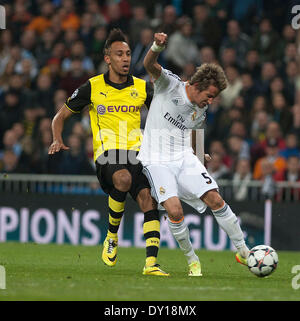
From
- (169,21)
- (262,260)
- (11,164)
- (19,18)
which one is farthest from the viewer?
(19,18)

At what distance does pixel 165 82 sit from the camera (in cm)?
905

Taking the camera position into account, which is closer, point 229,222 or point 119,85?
point 229,222

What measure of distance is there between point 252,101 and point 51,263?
686 cm

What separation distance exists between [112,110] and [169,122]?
0.96 metres

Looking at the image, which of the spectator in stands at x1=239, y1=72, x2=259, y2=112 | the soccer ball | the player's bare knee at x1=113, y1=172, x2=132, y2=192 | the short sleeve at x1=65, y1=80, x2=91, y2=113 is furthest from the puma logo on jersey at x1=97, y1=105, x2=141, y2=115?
the spectator in stands at x1=239, y1=72, x2=259, y2=112

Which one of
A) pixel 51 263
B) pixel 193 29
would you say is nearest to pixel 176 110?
pixel 51 263

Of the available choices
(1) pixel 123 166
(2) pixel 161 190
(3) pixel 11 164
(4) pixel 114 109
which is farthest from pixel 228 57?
(2) pixel 161 190

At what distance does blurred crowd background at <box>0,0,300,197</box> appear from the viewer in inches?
609

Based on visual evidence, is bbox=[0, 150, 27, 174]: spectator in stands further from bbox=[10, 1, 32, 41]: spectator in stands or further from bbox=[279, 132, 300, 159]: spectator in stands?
bbox=[279, 132, 300, 159]: spectator in stands

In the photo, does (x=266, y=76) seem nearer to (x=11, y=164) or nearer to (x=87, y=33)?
(x=87, y=33)

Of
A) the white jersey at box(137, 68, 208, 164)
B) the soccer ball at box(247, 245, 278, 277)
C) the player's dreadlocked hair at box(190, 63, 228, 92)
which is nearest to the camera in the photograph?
the soccer ball at box(247, 245, 278, 277)

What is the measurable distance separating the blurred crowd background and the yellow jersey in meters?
5.36

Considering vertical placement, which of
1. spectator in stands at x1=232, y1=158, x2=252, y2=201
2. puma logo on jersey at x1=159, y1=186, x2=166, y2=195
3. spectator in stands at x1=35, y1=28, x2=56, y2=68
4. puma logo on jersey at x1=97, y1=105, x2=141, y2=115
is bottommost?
spectator in stands at x1=232, y1=158, x2=252, y2=201

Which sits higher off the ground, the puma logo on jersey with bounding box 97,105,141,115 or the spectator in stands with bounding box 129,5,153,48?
the spectator in stands with bounding box 129,5,153,48
